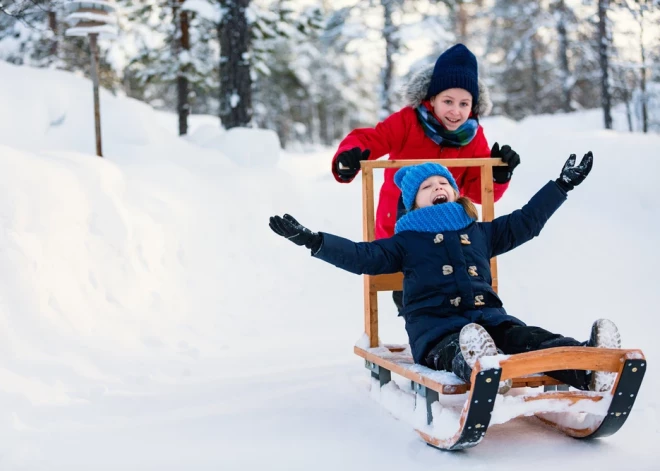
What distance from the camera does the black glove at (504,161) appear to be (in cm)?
421

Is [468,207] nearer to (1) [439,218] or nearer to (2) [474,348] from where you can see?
(1) [439,218]

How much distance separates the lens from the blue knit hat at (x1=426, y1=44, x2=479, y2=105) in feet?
13.6

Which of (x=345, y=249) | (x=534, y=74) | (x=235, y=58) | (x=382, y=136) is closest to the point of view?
(x=345, y=249)

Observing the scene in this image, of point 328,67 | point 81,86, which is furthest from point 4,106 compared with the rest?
point 328,67

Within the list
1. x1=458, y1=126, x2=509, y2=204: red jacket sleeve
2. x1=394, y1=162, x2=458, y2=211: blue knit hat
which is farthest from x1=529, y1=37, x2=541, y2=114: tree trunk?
x1=394, y1=162, x2=458, y2=211: blue knit hat

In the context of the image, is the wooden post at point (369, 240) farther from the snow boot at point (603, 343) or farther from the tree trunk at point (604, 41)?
the tree trunk at point (604, 41)

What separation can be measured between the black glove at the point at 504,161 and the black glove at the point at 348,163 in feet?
2.88

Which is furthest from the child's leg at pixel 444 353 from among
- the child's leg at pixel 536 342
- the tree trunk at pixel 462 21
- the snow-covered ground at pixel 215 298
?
the tree trunk at pixel 462 21

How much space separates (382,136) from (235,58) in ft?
21.3

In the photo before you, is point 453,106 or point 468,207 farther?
point 453,106

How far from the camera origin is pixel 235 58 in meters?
10.2

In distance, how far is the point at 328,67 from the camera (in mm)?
37688

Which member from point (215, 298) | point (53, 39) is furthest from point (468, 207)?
point (53, 39)

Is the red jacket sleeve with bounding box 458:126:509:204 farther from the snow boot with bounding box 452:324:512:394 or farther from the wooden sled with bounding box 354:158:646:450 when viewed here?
the snow boot with bounding box 452:324:512:394
